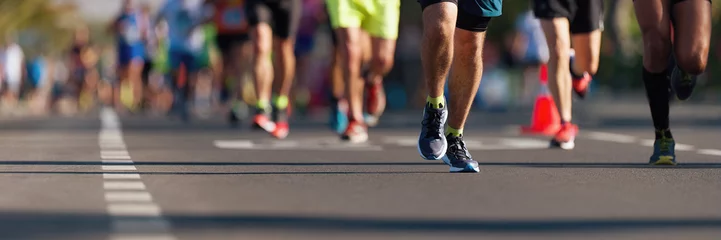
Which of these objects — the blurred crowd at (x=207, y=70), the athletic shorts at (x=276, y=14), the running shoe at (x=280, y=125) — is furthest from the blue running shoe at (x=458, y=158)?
the blurred crowd at (x=207, y=70)

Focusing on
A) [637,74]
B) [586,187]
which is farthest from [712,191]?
[637,74]

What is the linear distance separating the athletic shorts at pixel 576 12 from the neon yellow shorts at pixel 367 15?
A: 4.17 feet

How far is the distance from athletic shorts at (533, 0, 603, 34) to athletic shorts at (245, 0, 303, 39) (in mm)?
2959

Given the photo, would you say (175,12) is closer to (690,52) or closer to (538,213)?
(690,52)

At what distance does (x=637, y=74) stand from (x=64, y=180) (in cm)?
4365

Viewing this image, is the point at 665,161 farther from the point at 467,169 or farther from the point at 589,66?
the point at 589,66

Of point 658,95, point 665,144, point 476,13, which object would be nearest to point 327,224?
point 476,13

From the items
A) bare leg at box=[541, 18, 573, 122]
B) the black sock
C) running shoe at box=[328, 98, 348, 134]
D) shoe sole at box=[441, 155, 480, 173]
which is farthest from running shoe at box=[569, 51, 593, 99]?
shoe sole at box=[441, 155, 480, 173]

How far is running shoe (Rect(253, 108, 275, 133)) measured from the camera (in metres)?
15.1

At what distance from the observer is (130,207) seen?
7055 mm

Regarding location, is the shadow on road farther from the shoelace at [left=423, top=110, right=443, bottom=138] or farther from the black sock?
the black sock

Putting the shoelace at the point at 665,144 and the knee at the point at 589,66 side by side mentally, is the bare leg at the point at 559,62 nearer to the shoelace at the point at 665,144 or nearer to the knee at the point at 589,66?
the knee at the point at 589,66

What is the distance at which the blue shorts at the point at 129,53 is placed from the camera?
2808cm

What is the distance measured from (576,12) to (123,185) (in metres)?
5.57
